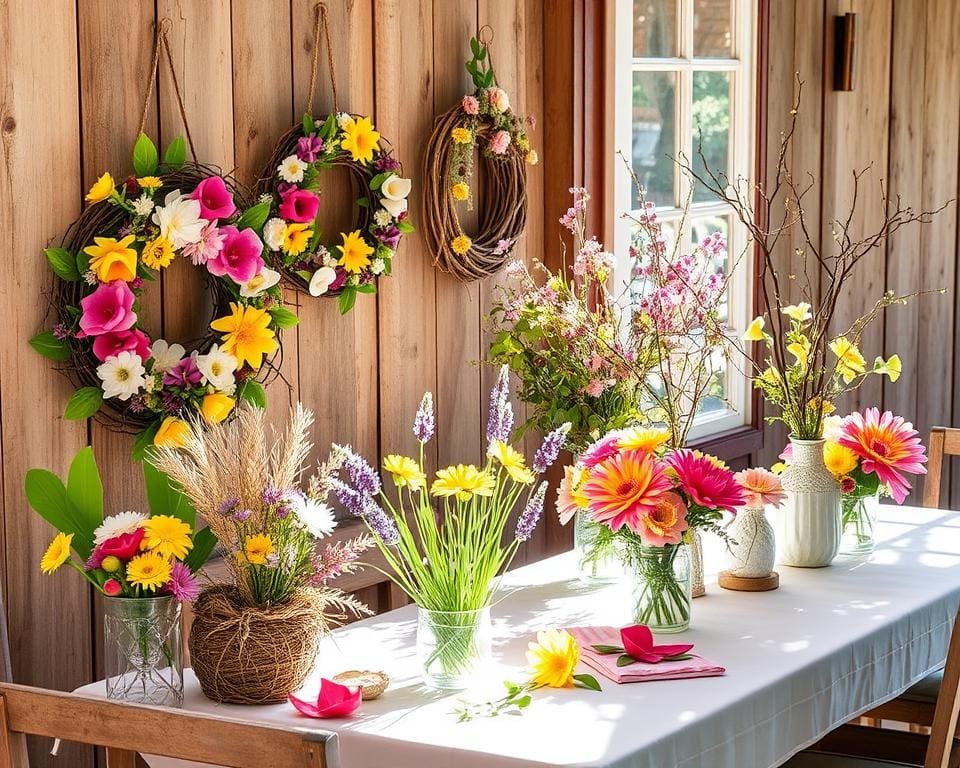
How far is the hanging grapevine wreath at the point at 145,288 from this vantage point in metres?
2.38

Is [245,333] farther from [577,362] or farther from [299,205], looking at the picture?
[577,362]

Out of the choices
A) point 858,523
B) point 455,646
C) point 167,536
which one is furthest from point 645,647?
point 858,523

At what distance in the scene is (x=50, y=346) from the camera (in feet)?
7.75

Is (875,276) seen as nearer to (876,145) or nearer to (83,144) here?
(876,145)

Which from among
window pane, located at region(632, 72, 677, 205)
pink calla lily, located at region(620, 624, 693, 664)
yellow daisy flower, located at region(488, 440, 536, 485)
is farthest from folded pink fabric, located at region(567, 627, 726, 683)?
window pane, located at region(632, 72, 677, 205)

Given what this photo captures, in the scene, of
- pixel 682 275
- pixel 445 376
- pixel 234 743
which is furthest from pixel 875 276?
pixel 234 743

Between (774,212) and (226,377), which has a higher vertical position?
(774,212)

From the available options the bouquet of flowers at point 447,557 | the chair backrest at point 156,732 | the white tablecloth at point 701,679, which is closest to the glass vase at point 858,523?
the white tablecloth at point 701,679

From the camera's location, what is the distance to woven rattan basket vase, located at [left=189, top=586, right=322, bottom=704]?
1923mm

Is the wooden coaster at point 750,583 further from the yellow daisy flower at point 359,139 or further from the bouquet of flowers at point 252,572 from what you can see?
the yellow daisy flower at point 359,139

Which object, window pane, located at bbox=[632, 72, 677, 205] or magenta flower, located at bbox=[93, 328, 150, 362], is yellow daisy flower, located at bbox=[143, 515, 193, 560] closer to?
magenta flower, located at bbox=[93, 328, 150, 362]

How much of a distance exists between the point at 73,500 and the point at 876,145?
3.53 metres

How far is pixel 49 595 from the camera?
242 cm

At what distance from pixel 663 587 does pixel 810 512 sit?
507mm
